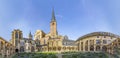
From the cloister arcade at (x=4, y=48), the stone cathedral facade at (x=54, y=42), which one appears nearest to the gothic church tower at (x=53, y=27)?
the stone cathedral facade at (x=54, y=42)

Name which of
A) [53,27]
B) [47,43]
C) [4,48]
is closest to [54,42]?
[47,43]

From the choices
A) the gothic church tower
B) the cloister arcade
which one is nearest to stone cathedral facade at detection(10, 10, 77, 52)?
the gothic church tower

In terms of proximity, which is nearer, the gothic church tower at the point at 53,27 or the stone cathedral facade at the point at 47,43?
the stone cathedral facade at the point at 47,43

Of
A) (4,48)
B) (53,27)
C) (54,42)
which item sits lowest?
(4,48)

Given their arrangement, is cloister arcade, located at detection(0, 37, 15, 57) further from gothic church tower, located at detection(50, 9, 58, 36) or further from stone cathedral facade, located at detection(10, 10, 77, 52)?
gothic church tower, located at detection(50, 9, 58, 36)

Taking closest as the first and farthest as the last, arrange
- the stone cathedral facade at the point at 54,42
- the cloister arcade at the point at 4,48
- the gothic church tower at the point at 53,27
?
the cloister arcade at the point at 4,48 < the stone cathedral facade at the point at 54,42 < the gothic church tower at the point at 53,27

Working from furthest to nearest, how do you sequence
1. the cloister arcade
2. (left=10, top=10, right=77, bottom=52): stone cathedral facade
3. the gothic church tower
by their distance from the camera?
the gothic church tower < (left=10, top=10, right=77, bottom=52): stone cathedral facade < the cloister arcade

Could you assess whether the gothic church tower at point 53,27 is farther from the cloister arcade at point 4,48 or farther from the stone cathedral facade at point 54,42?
the cloister arcade at point 4,48

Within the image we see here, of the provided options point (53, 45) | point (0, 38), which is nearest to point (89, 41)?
point (53, 45)

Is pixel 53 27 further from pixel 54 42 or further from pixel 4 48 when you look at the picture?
pixel 4 48

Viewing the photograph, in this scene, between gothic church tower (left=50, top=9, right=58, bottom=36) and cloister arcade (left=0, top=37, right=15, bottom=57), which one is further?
gothic church tower (left=50, top=9, right=58, bottom=36)

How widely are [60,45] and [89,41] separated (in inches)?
778

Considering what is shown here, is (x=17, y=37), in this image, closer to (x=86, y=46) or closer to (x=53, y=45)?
(x=53, y=45)

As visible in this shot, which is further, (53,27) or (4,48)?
(53,27)
